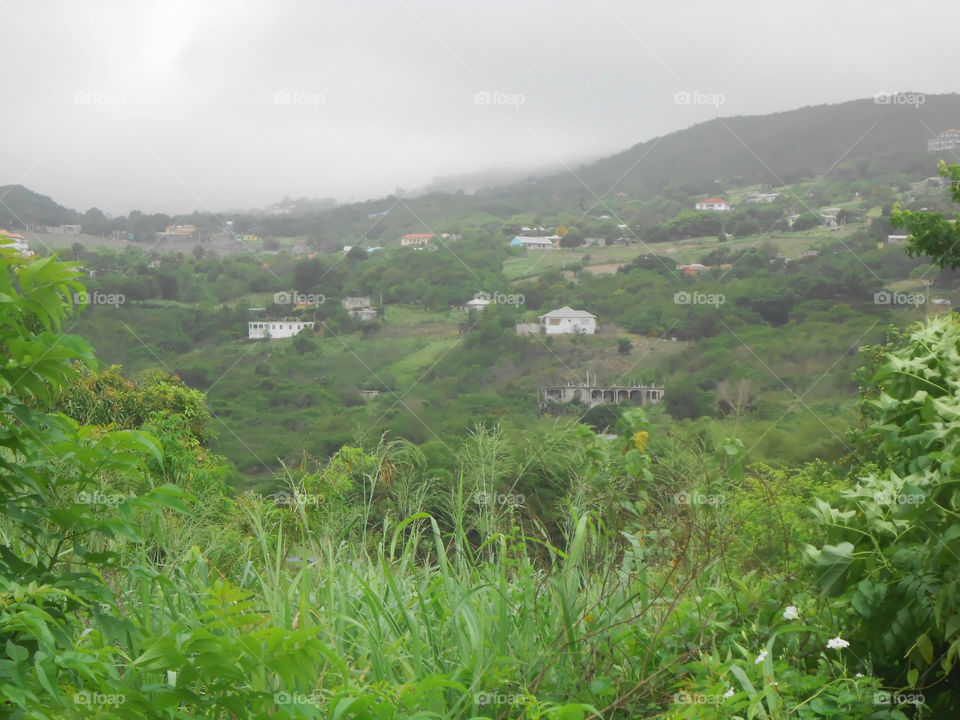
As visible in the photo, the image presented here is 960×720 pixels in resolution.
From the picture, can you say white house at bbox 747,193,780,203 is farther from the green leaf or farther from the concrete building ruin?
the green leaf

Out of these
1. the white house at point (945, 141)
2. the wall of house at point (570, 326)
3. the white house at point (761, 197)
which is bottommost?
the wall of house at point (570, 326)

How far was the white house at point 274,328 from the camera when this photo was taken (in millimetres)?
18125

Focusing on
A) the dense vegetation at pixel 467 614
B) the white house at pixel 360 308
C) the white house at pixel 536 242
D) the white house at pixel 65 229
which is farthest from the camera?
the white house at pixel 536 242

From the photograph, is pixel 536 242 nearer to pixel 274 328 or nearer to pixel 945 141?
pixel 274 328

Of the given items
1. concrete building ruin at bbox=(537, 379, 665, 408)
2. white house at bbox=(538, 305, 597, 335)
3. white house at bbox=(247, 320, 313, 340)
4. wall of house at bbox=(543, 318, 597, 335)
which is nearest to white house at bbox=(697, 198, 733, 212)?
white house at bbox=(538, 305, 597, 335)

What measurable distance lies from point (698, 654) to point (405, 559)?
31.9 inches

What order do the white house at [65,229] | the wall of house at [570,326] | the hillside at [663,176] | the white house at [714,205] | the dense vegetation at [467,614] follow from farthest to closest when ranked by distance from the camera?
the hillside at [663,176]
the white house at [714,205]
the white house at [65,229]
the wall of house at [570,326]
the dense vegetation at [467,614]

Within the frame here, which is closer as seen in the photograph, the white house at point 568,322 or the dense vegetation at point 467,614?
the dense vegetation at point 467,614

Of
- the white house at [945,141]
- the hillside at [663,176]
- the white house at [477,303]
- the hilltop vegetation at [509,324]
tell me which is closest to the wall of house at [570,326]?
the hilltop vegetation at [509,324]

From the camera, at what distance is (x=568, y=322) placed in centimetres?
1775

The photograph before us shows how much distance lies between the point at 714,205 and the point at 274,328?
37.6 feet

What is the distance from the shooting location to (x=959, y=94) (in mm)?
21516

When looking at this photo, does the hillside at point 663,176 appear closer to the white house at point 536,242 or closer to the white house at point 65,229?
the white house at point 65,229

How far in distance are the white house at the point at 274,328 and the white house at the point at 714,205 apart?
10.4m
